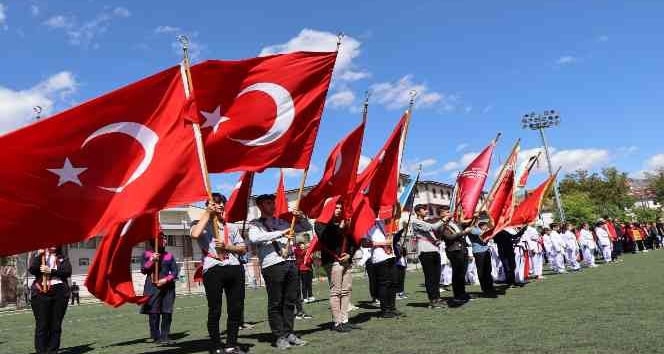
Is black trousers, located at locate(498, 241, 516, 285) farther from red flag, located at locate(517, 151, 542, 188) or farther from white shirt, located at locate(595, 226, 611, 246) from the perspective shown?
white shirt, located at locate(595, 226, 611, 246)

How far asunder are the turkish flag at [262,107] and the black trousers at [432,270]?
13.9ft

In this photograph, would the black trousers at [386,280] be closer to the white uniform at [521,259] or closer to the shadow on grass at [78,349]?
the shadow on grass at [78,349]

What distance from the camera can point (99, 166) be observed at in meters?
6.59

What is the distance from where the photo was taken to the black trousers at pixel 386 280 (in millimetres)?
9969

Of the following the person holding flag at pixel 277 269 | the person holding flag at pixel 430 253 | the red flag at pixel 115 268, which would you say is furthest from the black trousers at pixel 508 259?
the red flag at pixel 115 268

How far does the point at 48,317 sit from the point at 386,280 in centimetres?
533

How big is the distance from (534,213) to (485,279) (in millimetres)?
4609

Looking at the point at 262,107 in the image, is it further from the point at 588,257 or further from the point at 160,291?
the point at 588,257

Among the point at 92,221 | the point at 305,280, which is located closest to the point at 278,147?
the point at 92,221

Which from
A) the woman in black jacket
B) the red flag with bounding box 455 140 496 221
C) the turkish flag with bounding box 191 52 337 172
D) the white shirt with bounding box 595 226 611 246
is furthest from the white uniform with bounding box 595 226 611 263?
the woman in black jacket

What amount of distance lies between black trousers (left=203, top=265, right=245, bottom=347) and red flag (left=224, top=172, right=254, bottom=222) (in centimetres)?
105

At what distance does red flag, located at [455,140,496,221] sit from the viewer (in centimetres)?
1191

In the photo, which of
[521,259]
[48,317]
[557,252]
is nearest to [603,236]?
[557,252]

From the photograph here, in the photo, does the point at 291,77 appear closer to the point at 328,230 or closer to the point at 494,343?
the point at 328,230
